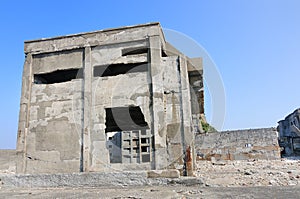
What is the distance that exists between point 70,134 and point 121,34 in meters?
2.84

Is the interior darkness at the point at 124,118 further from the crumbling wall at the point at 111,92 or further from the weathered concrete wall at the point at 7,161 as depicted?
the weathered concrete wall at the point at 7,161

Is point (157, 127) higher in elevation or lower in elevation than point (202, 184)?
higher

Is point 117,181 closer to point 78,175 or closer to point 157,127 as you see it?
point 78,175

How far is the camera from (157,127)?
5875 mm

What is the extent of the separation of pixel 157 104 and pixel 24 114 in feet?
11.6

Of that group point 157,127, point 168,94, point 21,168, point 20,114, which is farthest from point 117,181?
point 20,114

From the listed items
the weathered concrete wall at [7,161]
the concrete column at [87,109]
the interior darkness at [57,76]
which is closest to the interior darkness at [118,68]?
the concrete column at [87,109]

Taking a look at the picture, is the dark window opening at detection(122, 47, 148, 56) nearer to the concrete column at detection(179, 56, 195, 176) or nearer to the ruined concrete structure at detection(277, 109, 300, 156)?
the concrete column at detection(179, 56, 195, 176)

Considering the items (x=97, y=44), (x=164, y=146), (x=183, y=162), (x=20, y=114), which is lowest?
(x=183, y=162)

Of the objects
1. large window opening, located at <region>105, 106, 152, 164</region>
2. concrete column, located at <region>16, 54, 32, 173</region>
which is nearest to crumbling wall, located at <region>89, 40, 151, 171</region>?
large window opening, located at <region>105, 106, 152, 164</region>

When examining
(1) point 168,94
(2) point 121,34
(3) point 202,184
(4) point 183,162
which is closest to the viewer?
(3) point 202,184

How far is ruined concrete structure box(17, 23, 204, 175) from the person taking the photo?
5.87m

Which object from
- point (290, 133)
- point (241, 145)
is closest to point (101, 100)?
point (241, 145)

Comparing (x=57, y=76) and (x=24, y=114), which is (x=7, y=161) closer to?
(x=24, y=114)
